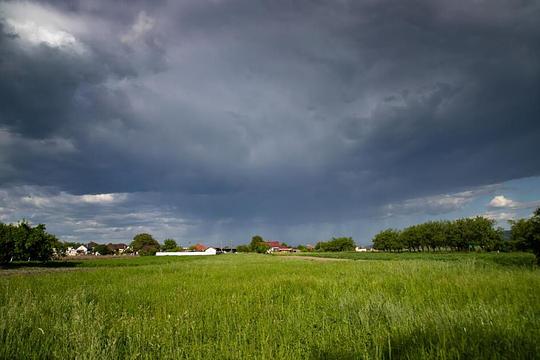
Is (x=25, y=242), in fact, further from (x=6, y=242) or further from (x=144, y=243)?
(x=144, y=243)

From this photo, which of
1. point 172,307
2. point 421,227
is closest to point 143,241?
point 421,227

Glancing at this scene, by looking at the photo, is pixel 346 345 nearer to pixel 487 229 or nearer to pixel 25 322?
pixel 25 322

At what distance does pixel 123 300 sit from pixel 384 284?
32.1 ft

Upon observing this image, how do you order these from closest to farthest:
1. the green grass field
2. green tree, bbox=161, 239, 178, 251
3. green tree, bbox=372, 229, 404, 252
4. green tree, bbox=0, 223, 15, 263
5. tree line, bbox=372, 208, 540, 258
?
1. the green grass field
2. green tree, bbox=0, 223, 15, 263
3. tree line, bbox=372, 208, 540, 258
4. green tree, bbox=372, 229, 404, 252
5. green tree, bbox=161, 239, 178, 251

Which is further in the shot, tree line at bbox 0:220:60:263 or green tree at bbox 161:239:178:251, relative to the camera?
green tree at bbox 161:239:178:251

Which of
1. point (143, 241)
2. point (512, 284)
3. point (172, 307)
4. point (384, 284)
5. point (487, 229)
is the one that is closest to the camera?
point (172, 307)

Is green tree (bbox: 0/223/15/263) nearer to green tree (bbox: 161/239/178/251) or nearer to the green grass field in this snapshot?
the green grass field

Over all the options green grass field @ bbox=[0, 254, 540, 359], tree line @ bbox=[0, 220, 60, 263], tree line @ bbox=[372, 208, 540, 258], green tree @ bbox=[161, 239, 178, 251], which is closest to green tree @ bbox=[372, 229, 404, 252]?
tree line @ bbox=[372, 208, 540, 258]

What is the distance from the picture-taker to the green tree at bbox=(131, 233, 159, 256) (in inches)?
5979

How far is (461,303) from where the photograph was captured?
794 cm

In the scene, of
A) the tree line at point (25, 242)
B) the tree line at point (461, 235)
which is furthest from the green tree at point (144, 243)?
the tree line at point (461, 235)

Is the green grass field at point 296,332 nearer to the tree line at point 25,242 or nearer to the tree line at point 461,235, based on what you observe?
the tree line at point 25,242

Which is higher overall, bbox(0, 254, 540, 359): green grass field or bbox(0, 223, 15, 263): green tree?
bbox(0, 223, 15, 263): green tree

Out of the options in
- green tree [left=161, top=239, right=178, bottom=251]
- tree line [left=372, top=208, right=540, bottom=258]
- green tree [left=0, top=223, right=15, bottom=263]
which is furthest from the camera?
green tree [left=161, top=239, right=178, bottom=251]
